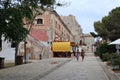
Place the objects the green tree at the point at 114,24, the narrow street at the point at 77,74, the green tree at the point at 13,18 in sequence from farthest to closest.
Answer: the green tree at the point at 114,24
the green tree at the point at 13,18
the narrow street at the point at 77,74

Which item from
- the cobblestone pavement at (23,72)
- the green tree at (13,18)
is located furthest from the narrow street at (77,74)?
the green tree at (13,18)

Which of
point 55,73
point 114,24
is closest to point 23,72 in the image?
point 55,73

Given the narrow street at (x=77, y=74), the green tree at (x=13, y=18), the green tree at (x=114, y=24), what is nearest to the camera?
the narrow street at (x=77, y=74)

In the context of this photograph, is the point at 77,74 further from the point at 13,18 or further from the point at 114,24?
the point at 114,24

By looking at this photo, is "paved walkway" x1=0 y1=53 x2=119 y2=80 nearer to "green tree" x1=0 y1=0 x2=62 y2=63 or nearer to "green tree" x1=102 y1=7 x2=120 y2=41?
"green tree" x1=0 y1=0 x2=62 y2=63

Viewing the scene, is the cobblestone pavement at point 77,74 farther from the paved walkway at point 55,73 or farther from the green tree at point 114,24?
the green tree at point 114,24

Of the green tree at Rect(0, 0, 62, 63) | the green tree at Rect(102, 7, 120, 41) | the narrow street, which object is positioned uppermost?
the green tree at Rect(102, 7, 120, 41)

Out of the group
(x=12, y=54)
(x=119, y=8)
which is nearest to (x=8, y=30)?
(x=12, y=54)

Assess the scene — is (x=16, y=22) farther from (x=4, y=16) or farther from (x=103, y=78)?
(x=103, y=78)

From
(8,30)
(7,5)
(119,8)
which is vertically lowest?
(8,30)

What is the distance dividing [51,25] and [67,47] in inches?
354

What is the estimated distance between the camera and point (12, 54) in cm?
5500

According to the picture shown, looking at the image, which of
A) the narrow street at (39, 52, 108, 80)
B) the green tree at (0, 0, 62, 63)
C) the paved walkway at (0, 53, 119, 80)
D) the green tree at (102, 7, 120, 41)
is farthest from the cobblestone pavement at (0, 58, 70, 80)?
the green tree at (102, 7, 120, 41)

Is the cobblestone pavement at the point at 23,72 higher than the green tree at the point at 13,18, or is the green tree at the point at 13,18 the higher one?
the green tree at the point at 13,18
